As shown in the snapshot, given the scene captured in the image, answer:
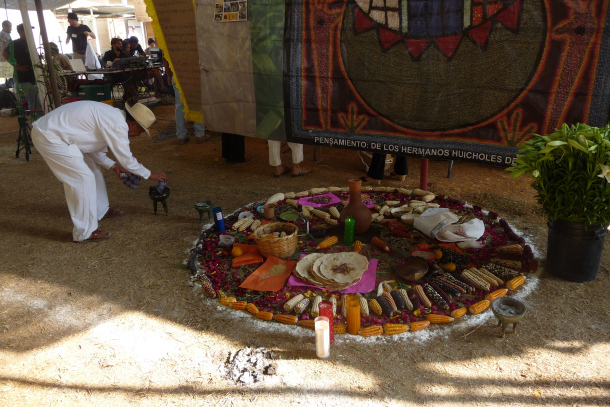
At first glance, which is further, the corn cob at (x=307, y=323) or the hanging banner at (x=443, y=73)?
the hanging banner at (x=443, y=73)

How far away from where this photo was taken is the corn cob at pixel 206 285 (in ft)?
12.3

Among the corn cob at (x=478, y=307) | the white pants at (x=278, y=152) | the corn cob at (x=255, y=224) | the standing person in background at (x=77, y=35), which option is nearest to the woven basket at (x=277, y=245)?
the corn cob at (x=255, y=224)

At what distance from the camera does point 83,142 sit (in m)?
4.64

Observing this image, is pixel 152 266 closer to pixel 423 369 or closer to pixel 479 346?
pixel 423 369

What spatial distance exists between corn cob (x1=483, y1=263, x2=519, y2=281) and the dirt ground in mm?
181

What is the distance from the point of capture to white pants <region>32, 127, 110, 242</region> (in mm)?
4492

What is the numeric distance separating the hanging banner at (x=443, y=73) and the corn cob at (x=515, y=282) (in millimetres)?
1019

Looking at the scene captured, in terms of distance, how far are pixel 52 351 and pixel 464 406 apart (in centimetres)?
274

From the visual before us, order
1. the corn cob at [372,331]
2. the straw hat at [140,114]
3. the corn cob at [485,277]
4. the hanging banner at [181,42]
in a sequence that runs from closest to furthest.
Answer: the corn cob at [372,331] → the corn cob at [485,277] → the straw hat at [140,114] → the hanging banner at [181,42]

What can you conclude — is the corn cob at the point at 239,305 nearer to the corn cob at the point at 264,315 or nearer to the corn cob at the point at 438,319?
the corn cob at the point at 264,315

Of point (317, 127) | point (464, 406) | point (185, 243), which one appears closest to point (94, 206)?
point (185, 243)

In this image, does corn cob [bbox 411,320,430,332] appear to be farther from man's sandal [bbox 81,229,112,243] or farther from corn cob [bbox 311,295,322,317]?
man's sandal [bbox 81,229,112,243]

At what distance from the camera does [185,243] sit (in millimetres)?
4723

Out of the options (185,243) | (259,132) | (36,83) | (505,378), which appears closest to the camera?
(505,378)
